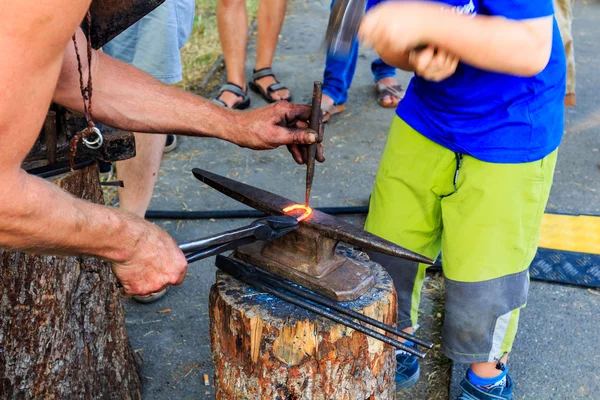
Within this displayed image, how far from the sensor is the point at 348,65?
16.7 feet

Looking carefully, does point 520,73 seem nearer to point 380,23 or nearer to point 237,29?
point 380,23

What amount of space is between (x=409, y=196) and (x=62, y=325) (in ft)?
4.30

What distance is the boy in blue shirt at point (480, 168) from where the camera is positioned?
6.17ft

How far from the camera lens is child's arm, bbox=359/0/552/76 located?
5.76ft

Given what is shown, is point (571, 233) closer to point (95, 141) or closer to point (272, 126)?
point (272, 126)

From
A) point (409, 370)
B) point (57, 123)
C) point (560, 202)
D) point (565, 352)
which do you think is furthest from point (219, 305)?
point (560, 202)

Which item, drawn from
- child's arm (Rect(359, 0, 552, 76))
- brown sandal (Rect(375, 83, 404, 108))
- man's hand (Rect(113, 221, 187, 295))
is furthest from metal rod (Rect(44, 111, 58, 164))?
brown sandal (Rect(375, 83, 404, 108))

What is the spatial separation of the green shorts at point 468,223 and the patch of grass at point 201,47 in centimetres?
355

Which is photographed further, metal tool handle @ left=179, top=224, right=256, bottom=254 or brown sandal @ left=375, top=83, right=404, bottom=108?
brown sandal @ left=375, top=83, right=404, bottom=108

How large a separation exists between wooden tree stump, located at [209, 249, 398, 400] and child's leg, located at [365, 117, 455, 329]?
445mm

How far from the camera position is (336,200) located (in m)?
4.14

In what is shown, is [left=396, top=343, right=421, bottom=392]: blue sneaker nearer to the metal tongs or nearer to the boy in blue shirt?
the boy in blue shirt

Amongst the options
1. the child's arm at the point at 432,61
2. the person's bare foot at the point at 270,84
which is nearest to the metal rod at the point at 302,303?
the child's arm at the point at 432,61

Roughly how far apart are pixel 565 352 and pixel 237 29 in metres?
3.22
